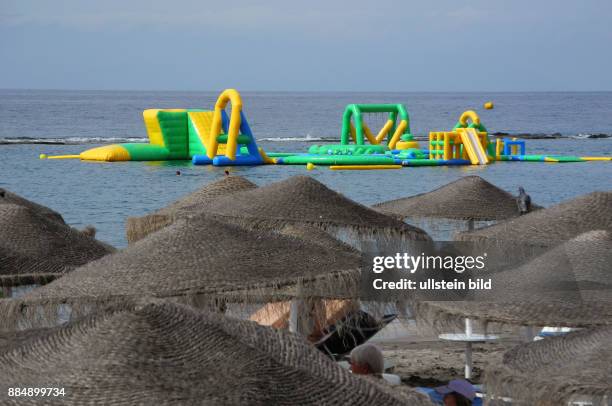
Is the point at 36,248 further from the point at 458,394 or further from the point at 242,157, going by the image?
the point at 242,157

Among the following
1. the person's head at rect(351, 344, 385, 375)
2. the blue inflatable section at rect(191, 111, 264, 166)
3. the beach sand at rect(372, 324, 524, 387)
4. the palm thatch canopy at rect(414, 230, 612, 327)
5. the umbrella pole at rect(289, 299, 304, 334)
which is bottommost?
the beach sand at rect(372, 324, 524, 387)

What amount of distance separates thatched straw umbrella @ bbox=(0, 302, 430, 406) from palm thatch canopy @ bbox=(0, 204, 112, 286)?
405 cm

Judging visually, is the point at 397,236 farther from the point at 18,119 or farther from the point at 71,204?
the point at 18,119

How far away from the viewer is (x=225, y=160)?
37969 mm

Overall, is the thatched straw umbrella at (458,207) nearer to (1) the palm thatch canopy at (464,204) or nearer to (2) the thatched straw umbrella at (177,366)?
(1) the palm thatch canopy at (464,204)

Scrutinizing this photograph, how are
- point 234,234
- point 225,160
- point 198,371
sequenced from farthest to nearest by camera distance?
point 225,160, point 234,234, point 198,371

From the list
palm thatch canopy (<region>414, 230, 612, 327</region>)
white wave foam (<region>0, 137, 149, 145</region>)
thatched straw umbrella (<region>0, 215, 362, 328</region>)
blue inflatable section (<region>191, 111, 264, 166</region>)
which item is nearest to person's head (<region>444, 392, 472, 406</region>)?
palm thatch canopy (<region>414, 230, 612, 327</region>)

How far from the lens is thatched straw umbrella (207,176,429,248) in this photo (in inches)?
372

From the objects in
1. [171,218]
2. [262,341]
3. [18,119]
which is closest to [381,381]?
[262,341]

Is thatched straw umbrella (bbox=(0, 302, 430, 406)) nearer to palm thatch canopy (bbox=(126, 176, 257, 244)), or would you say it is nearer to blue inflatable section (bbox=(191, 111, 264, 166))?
palm thatch canopy (bbox=(126, 176, 257, 244))

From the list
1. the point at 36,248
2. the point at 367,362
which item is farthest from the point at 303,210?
the point at 367,362

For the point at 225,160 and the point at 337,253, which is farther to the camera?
the point at 225,160

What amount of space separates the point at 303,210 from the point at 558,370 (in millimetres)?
4665

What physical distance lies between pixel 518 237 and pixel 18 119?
97.7 meters
